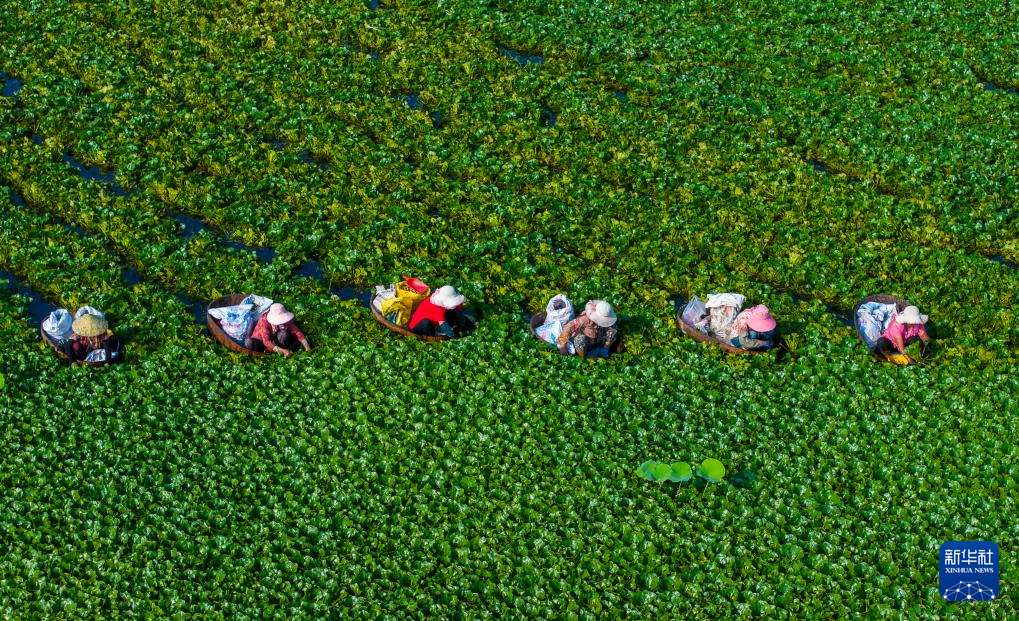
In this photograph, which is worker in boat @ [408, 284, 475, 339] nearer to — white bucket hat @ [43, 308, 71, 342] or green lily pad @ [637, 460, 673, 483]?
A: green lily pad @ [637, 460, 673, 483]

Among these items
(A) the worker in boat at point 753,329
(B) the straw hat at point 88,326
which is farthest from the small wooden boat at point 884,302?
(B) the straw hat at point 88,326

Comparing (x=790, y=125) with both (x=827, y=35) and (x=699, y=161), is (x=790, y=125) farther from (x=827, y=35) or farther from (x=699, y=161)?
(x=827, y=35)

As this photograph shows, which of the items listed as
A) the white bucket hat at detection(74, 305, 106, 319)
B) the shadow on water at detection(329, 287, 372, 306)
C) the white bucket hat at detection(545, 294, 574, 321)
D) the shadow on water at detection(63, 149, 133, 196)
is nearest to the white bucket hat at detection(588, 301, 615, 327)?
the white bucket hat at detection(545, 294, 574, 321)

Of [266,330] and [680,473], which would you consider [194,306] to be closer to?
[266,330]

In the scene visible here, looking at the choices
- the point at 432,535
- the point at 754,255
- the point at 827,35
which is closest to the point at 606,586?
the point at 432,535

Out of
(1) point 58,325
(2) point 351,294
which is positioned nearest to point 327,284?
(2) point 351,294
